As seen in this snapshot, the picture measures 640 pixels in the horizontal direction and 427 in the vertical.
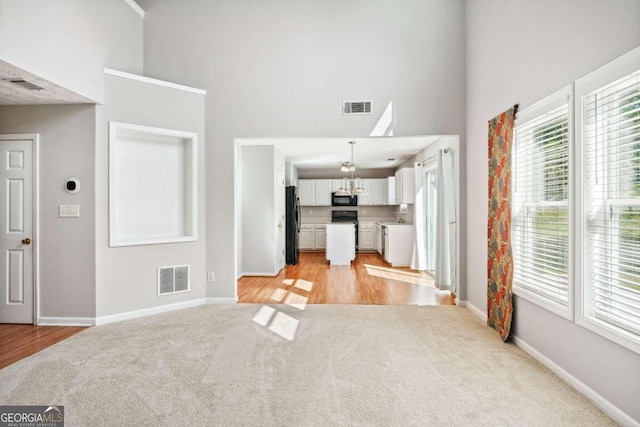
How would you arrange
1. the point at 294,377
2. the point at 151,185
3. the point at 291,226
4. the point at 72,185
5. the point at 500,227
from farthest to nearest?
1. the point at 291,226
2. the point at 151,185
3. the point at 72,185
4. the point at 500,227
5. the point at 294,377

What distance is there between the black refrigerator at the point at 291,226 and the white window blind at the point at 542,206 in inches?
193

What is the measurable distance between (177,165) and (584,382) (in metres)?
4.39

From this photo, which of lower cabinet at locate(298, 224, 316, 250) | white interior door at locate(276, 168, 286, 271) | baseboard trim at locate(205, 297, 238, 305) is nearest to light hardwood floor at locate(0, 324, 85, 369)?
baseboard trim at locate(205, 297, 238, 305)

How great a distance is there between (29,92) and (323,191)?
23.4ft

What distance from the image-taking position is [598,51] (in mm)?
2119

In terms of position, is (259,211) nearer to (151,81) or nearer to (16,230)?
(151,81)

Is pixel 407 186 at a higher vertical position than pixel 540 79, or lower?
lower

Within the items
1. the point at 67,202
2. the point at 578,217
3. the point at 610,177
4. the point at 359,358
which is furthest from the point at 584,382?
the point at 67,202

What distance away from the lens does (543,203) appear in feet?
9.12

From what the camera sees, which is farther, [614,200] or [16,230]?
[16,230]

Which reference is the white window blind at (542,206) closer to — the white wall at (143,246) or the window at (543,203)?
the window at (543,203)

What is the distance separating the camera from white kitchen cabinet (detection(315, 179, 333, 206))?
32.1 feet

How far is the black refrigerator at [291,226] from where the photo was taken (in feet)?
24.7

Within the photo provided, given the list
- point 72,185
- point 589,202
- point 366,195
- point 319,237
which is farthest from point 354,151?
point 589,202
